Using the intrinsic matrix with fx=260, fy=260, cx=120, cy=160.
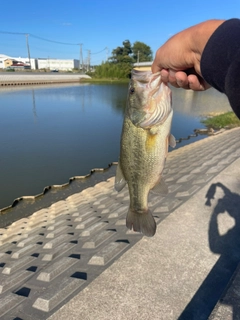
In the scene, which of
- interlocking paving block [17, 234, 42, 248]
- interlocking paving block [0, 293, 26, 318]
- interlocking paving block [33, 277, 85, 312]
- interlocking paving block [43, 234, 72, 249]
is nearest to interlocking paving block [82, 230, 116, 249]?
interlocking paving block [43, 234, 72, 249]

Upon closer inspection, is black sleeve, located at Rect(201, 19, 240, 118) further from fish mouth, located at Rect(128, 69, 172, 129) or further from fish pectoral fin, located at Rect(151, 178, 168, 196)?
fish pectoral fin, located at Rect(151, 178, 168, 196)

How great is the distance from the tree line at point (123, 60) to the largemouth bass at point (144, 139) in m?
64.2

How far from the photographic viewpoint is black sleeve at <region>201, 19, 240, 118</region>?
1246mm

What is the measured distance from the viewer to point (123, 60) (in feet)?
241

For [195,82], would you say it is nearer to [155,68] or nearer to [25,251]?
[155,68]

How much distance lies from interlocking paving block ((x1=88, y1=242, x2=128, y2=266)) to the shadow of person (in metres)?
0.93

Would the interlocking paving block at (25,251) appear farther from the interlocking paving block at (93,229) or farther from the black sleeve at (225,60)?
the black sleeve at (225,60)

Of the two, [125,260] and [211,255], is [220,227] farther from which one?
[125,260]

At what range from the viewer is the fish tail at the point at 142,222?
81.4 inches

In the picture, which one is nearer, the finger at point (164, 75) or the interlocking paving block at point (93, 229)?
the finger at point (164, 75)

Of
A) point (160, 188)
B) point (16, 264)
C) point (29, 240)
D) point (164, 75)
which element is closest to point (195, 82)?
point (164, 75)

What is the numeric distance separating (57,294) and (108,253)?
2.34 ft

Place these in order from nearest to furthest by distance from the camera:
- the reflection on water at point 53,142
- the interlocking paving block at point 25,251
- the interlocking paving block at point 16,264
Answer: the interlocking paving block at point 16,264, the interlocking paving block at point 25,251, the reflection on water at point 53,142

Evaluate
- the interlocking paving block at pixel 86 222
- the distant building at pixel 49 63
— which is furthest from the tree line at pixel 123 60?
the interlocking paving block at pixel 86 222
